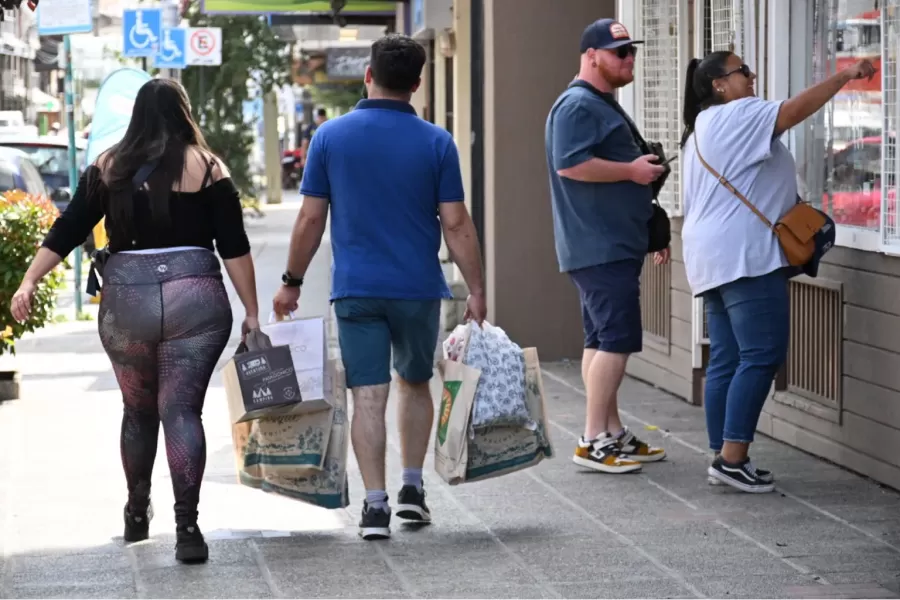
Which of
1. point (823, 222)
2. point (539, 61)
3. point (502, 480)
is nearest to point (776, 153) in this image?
point (823, 222)

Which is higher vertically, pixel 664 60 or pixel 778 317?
pixel 664 60

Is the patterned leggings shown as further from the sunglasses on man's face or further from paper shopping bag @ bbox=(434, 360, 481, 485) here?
the sunglasses on man's face

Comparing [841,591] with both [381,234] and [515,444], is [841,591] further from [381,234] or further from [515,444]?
[381,234]

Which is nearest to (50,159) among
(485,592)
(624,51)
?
(624,51)

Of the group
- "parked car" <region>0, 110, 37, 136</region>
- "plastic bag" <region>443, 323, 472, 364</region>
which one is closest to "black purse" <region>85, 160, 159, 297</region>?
"plastic bag" <region>443, 323, 472, 364</region>

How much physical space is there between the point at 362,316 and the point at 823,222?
1.95 m

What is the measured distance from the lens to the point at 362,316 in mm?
6086

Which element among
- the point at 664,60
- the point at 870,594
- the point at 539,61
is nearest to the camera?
the point at 870,594

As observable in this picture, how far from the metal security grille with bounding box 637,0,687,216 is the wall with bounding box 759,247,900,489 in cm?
239

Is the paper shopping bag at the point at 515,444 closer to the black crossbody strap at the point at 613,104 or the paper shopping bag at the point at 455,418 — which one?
the paper shopping bag at the point at 455,418

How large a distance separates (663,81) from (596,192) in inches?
120

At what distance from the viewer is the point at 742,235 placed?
6816mm

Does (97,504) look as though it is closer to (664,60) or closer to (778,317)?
(778,317)

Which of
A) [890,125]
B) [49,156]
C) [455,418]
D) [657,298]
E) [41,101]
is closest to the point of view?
[455,418]
